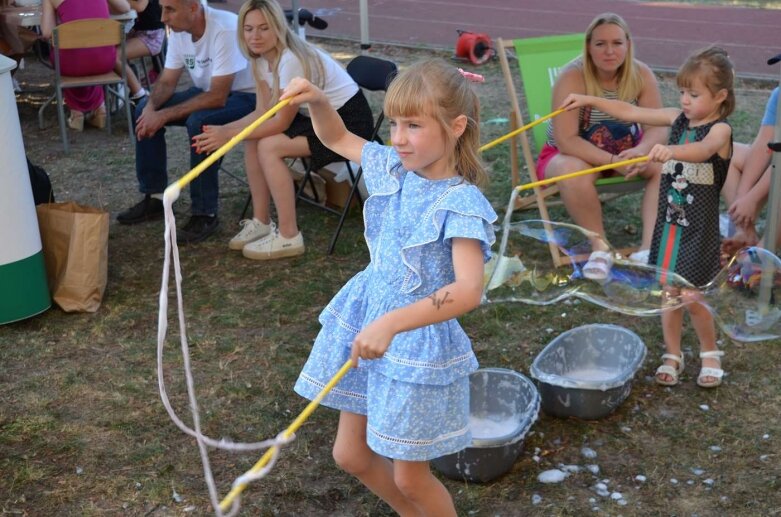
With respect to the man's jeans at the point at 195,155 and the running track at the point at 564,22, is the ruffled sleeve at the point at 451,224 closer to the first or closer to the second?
the man's jeans at the point at 195,155

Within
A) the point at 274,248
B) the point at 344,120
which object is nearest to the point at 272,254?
the point at 274,248

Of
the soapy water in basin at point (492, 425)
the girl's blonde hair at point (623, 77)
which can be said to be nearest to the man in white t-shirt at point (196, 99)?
the girl's blonde hair at point (623, 77)

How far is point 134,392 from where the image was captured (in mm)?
4004

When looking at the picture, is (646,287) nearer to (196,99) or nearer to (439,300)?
(439,300)

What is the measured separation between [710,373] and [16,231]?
2919mm

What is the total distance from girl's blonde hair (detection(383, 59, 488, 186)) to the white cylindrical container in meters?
2.37

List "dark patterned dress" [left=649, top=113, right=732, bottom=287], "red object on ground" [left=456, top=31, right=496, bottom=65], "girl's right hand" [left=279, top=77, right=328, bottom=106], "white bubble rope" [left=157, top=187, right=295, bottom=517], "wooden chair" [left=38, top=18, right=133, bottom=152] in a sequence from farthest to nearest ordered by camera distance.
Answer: "red object on ground" [left=456, top=31, right=496, bottom=65] → "wooden chair" [left=38, top=18, right=133, bottom=152] → "dark patterned dress" [left=649, top=113, right=732, bottom=287] → "girl's right hand" [left=279, top=77, right=328, bottom=106] → "white bubble rope" [left=157, top=187, right=295, bottom=517]

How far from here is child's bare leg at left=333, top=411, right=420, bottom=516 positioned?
277 centimetres

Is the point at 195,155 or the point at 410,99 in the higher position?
the point at 410,99

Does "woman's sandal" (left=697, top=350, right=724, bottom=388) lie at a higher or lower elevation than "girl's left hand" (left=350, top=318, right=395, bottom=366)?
lower

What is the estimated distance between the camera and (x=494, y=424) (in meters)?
3.65

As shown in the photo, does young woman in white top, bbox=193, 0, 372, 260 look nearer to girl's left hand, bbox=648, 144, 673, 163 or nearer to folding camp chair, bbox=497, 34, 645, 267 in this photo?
folding camp chair, bbox=497, 34, 645, 267

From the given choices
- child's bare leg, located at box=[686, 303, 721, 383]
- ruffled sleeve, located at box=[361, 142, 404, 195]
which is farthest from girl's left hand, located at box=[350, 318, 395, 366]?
child's bare leg, located at box=[686, 303, 721, 383]

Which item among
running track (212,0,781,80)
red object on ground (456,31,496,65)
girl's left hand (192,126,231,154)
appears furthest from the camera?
running track (212,0,781,80)
